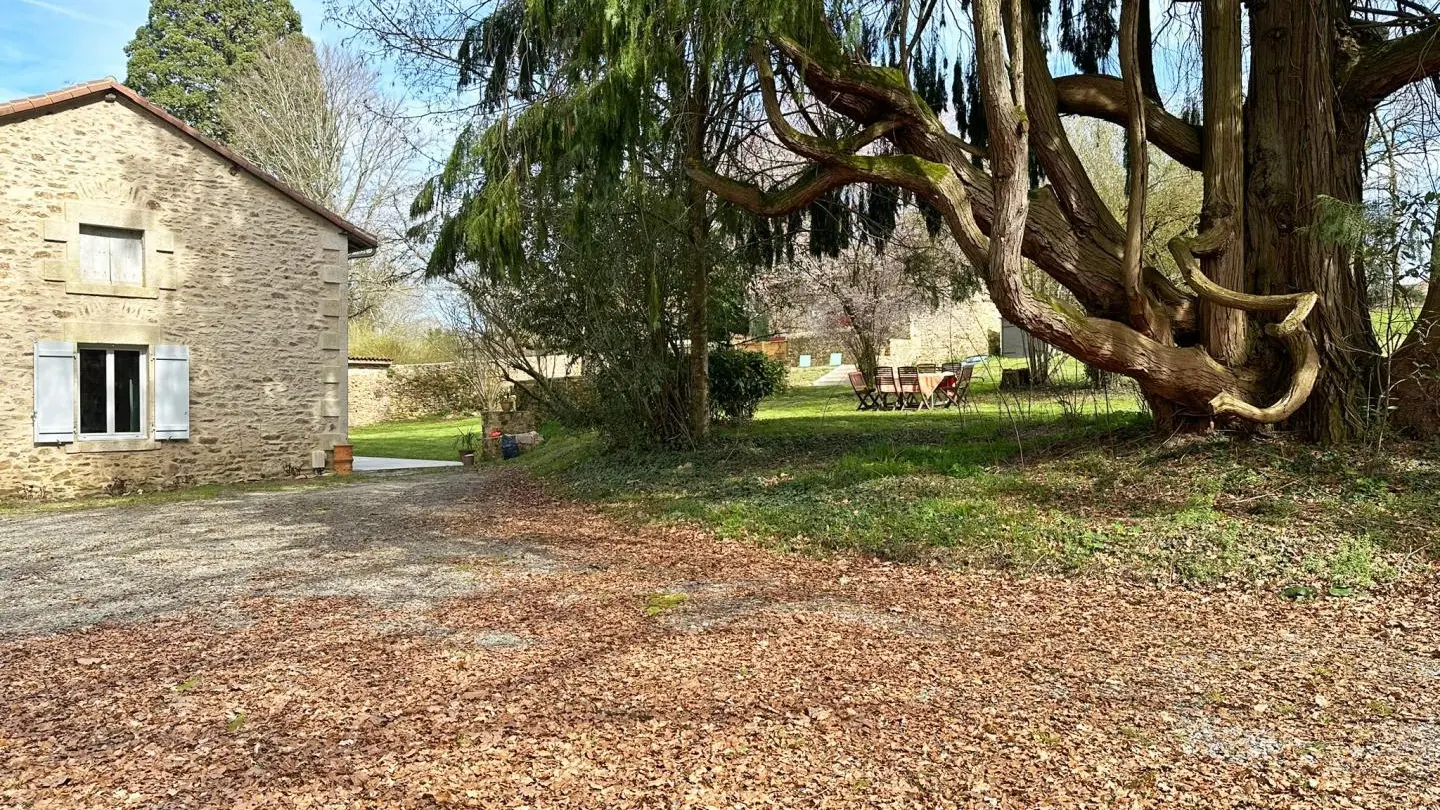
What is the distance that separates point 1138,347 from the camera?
6.43m

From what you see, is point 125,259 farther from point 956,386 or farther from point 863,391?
point 956,386

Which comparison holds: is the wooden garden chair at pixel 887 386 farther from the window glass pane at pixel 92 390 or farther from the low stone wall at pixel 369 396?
the low stone wall at pixel 369 396

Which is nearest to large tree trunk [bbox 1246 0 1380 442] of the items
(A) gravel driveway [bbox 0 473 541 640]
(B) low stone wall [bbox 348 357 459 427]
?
(A) gravel driveway [bbox 0 473 541 640]

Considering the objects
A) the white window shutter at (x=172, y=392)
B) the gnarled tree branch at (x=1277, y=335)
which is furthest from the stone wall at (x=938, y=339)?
the gnarled tree branch at (x=1277, y=335)

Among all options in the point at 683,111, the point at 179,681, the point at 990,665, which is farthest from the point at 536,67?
the point at 990,665

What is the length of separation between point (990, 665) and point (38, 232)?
1179 centimetres

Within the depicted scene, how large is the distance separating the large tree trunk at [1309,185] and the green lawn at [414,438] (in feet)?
44.2

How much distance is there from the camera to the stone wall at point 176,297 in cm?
1062

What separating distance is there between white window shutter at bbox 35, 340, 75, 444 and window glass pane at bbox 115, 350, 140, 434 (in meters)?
0.56

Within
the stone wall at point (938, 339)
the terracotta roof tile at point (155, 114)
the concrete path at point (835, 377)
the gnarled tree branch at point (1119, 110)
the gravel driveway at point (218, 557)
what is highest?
the terracotta roof tile at point (155, 114)

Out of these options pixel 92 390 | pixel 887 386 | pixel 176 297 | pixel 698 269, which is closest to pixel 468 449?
pixel 176 297

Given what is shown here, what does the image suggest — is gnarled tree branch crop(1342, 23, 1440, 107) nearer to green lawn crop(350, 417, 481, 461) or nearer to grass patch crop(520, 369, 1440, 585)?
grass patch crop(520, 369, 1440, 585)

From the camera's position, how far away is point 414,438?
68.4 feet

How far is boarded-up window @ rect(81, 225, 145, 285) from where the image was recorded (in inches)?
439
